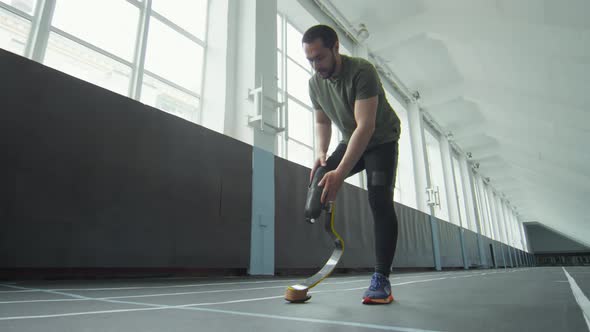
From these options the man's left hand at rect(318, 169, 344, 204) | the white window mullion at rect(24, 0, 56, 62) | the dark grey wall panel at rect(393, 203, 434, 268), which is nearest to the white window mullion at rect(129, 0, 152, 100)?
the white window mullion at rect(24, 0, 56, 62)

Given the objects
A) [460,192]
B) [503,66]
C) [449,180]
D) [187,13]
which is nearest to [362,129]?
[187,13]

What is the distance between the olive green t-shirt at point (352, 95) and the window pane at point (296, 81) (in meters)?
3.94

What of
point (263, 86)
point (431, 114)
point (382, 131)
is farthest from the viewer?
point (431, 114)

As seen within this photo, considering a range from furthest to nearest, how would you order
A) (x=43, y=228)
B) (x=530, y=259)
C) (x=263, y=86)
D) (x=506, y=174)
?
1. (x=530, y=259)
2. (x=506, y=174)
3. (x=263, y=86)
4. (x=43, y=228)

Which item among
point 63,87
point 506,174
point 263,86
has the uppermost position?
point 506,174

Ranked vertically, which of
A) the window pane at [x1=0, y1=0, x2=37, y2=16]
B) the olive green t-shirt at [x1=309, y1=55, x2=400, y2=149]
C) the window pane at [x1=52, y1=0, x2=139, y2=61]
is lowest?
the olive green t-shirt at [x1=309, y1=55, x2=400, y2=149]

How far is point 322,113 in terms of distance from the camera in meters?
1.41

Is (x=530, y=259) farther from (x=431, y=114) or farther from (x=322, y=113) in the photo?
(x=322, y=113)

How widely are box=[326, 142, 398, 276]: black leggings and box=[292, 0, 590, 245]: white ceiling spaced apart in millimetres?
4014

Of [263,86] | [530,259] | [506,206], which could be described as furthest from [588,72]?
[530,259]

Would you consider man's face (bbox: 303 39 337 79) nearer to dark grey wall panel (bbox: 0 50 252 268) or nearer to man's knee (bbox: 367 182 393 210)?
man's knee (bbox: 367 182 393 210)

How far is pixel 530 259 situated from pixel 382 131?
90.8 ft

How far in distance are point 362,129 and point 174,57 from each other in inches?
128

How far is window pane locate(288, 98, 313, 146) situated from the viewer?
509cm
